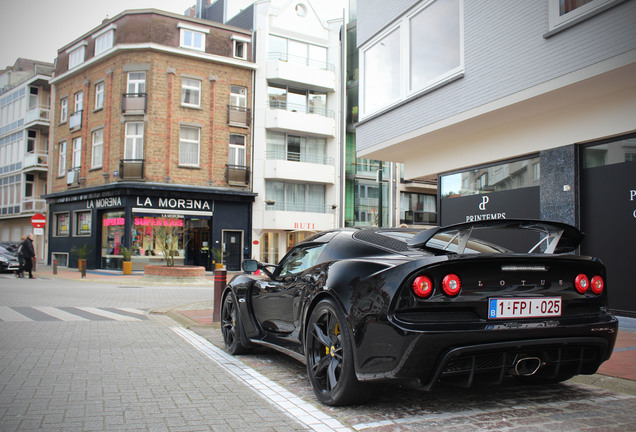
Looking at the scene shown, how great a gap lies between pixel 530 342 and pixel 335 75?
33107 millimetres

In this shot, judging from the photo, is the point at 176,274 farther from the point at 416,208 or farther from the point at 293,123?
the point at 416,208

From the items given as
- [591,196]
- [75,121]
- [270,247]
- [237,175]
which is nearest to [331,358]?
[591,196]

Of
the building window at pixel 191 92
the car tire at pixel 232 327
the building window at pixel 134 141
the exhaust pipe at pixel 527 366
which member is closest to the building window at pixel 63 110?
the building window at pixel 134 141

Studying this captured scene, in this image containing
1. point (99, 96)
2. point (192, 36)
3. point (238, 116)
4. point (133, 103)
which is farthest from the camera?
point (238, 116)

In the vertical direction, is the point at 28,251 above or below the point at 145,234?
below

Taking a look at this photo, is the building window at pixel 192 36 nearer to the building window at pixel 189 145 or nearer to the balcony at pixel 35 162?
the building window at pixel 189 145

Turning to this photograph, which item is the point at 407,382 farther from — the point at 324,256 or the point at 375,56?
the point at 375,56

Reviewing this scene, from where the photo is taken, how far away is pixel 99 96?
30.8 metres

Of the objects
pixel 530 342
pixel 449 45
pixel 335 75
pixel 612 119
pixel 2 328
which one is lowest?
pixel 2 328

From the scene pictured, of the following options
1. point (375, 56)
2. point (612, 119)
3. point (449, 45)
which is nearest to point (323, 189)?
point (375, 56)

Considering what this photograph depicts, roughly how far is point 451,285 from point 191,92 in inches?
1154

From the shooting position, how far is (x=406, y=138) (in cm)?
1120

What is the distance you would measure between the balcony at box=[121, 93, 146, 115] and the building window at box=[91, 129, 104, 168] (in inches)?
99.0

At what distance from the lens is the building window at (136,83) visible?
2925 centimetres
